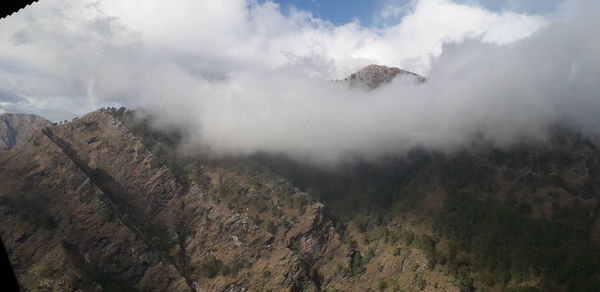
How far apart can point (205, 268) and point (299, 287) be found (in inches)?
1657

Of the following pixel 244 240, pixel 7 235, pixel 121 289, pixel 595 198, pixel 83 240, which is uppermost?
pixel 7 235

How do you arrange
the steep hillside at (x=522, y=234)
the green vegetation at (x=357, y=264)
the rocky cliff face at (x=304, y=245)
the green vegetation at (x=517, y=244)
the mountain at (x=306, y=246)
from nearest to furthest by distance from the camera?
→ the green vegetation at (x=517, y=244)
the steep hillside at (x=522, y=234)
the mountain at (x=306, y=246)
the rocky cliff face at (x=304, y=245)
the green vegetation at (x=357, y=264)

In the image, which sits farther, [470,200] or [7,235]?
[470,200]

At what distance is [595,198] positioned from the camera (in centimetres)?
17712

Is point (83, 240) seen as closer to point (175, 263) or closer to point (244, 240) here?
point (175, 263)

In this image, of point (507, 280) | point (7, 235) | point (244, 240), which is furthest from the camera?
point (244, 240)

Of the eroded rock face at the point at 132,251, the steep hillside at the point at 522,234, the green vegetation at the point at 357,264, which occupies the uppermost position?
the eroded rock face at the point at 132,251

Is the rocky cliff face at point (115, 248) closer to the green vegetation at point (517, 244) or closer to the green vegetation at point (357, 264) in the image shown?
the green vegetation at point (357, 264)

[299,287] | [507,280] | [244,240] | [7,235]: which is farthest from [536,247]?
[7,235]

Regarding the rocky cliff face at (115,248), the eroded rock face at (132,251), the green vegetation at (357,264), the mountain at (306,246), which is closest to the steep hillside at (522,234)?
the mountain at (306,246)

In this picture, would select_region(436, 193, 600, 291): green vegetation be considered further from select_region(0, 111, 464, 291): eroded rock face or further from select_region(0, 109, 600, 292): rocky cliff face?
select_region(0, 111, 464, 291): eroded rock face

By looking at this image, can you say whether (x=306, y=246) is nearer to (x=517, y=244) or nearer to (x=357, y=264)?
(x=357, y=264)

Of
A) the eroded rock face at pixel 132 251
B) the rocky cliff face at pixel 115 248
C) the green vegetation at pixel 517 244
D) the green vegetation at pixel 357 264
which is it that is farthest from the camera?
the green vegetation at pixel 357 264

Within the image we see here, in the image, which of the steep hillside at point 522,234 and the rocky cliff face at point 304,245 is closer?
the steep hillside at point 522,234
